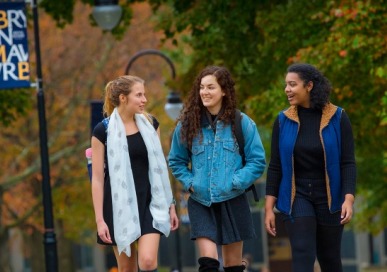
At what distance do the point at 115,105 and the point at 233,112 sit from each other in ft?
2.78

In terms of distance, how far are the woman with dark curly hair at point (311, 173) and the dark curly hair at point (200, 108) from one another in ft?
1.19

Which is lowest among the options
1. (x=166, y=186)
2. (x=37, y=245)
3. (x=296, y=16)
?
(x=37, y=245)

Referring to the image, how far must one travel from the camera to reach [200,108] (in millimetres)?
10539

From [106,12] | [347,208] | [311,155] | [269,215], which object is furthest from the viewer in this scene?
[106,12]

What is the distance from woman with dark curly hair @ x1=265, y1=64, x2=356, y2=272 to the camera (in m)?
10.2

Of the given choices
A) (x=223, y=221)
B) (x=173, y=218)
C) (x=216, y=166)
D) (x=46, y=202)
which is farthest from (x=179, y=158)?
→ (x=46, y=202)

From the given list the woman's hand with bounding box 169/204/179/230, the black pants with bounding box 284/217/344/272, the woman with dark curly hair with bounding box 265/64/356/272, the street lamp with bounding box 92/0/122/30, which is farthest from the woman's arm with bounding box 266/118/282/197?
the street lamp with bounding box 92/0/122/30

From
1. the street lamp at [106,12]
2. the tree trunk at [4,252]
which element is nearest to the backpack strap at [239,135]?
the street lamp at [106,12]

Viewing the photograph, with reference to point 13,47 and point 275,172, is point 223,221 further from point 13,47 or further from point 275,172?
point 13,47

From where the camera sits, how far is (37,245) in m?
42.8

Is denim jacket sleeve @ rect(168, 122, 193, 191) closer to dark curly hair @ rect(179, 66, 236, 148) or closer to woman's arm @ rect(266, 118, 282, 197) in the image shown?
dark curly hair @ rect(179, 66, 236, 148)

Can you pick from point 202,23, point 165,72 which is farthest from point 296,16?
point 165,72

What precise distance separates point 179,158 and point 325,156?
42.2 inches

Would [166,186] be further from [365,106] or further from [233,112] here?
[365,106]
